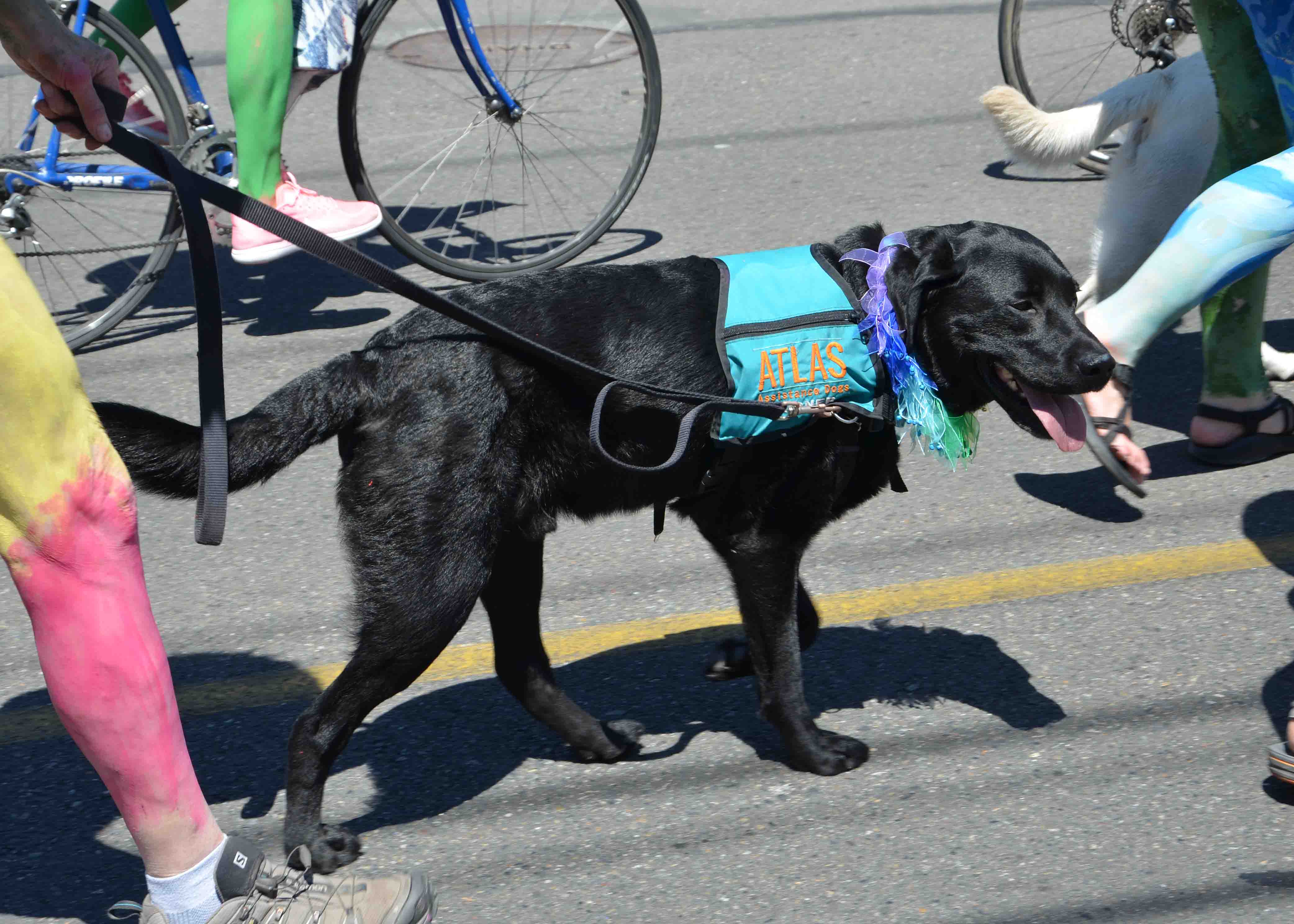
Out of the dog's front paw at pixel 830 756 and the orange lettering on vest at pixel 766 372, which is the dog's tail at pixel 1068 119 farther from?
the dog's front paw at pixel 830 756

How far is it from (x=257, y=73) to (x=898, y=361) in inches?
114

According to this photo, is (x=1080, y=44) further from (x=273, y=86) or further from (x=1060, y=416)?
(x=1060, y=416)

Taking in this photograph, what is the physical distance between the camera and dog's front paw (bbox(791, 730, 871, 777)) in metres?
2.78

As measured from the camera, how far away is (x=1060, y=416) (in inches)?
105

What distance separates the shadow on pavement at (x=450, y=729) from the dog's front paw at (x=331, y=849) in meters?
0.09

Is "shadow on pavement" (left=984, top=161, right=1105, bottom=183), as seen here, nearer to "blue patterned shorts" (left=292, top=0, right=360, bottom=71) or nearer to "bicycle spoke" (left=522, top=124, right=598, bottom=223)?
"bicycle spoke" (left=522, top=124, right=598, bottom=223)

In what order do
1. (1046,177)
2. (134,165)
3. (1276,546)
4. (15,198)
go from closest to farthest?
(1276,546)
(15,198)
(134,165)
(1046,177)

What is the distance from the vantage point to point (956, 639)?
127 inches

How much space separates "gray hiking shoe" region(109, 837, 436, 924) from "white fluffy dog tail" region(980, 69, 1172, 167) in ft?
8.46

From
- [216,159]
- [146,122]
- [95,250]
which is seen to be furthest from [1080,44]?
[95,250]

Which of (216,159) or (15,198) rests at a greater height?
(216,159)

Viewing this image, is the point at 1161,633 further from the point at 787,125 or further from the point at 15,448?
the point at 787,125

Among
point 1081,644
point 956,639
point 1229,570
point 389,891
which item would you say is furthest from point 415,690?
point 1229,570

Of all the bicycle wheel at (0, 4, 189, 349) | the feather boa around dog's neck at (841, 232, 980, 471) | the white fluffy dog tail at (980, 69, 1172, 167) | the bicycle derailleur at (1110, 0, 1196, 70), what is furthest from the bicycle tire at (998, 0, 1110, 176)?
the feather boa around dog's neck at (841, 232, 980, 471)
